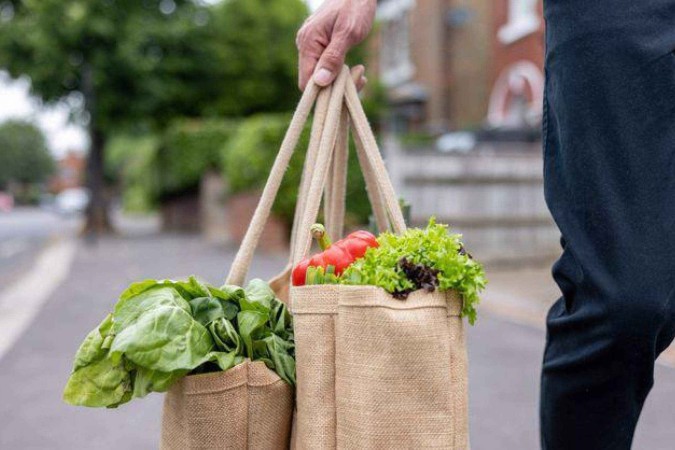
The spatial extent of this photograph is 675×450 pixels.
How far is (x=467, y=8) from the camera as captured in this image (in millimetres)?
19453

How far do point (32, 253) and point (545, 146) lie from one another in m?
14.9

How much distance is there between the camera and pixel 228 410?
1.48 m

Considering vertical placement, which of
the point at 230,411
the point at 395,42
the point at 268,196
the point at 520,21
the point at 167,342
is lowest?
the point at 230,411

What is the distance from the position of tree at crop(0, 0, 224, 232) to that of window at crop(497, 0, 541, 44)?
743 cm

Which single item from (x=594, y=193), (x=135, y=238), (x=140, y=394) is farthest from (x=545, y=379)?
(x=135, y=238)

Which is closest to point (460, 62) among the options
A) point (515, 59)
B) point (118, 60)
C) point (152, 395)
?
point (515, 59)

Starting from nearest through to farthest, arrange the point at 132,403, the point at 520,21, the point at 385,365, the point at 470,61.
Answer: the point at 385,365 < the point at 132,403 < the point at 520,21 < the point at 470,61

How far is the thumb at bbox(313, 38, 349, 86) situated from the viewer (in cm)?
176

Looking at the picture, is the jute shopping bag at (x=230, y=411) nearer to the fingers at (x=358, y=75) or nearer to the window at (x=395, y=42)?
the fingers at (x=358, y=75)

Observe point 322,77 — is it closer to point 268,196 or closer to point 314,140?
point 314,140

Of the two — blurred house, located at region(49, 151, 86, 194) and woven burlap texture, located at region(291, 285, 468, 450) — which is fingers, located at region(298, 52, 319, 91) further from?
blurred house, located at region(49, 151, 86, 194)

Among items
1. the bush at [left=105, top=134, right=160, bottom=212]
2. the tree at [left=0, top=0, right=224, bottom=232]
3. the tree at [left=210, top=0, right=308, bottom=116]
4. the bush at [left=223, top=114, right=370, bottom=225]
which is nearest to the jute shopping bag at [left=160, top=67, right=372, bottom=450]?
the bush at [left=223, top=114, right=370, bottom=225]

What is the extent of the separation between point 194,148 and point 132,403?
14605mm

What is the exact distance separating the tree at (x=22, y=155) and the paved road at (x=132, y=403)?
89511 millimetres
